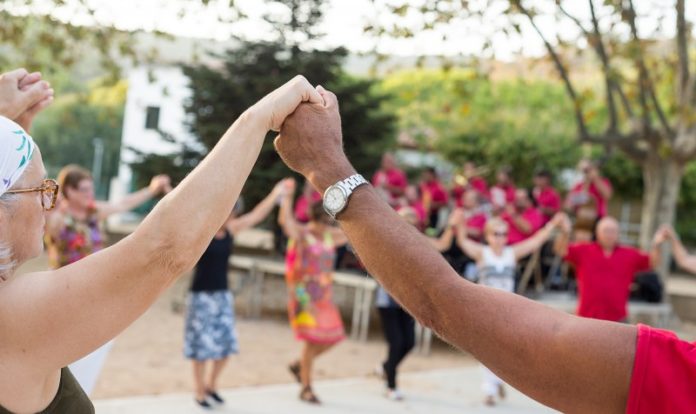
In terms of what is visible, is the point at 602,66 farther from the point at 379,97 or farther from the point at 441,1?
the point at 379,97

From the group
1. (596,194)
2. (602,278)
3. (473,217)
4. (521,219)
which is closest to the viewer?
(602,278)

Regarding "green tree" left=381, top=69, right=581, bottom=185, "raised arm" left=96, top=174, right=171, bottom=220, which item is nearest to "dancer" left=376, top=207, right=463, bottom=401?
"raised arm" left=96, top=174, right=171, bottom=220

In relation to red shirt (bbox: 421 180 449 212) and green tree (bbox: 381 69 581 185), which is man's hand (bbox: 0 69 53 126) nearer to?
Result: red shirt (bbox: 421 180 449 212)

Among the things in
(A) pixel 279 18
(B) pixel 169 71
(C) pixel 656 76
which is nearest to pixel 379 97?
(A) pixel 279 18

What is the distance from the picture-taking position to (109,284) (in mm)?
1652

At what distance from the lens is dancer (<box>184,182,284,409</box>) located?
6.89 m

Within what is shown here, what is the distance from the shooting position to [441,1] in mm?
7805

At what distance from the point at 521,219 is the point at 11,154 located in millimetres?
→ 10671

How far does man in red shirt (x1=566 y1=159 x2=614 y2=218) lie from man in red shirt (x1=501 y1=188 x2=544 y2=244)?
587mm

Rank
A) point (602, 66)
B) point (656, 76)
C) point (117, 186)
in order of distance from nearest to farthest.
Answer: point (602, 66)
point (656, 76)
point (117, 186)

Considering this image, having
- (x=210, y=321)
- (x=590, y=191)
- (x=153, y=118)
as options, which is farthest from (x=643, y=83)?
(x=153, y=118)

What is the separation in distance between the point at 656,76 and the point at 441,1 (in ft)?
22.0

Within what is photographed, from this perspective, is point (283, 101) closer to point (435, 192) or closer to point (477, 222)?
point (477, 222)

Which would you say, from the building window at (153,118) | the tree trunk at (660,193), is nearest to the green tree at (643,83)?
the tree trunk at (660,193)
